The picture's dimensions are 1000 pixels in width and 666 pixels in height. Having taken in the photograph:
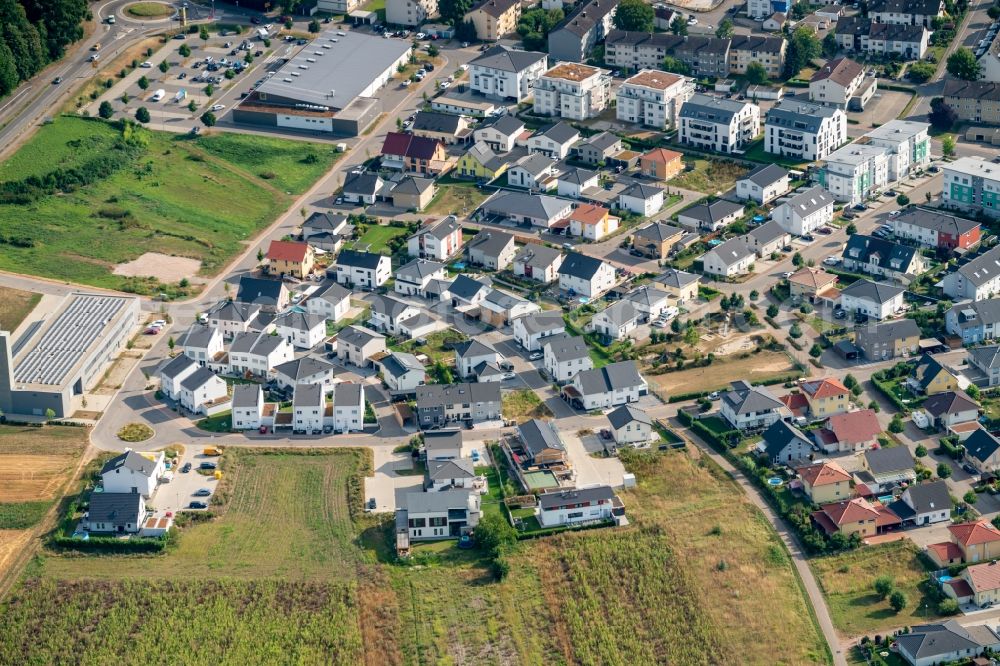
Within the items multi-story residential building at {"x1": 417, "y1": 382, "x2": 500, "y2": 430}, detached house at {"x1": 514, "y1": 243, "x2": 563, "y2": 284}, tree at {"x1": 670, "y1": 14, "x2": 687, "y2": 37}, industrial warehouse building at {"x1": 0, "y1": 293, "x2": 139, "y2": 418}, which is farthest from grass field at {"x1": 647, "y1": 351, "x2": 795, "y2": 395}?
tree at {"x1": 670, "y1": 14, "x2": 687, "y2": 37}

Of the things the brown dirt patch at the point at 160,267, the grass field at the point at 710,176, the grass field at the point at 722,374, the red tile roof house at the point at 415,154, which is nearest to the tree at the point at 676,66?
the grass field at the point at 710,176

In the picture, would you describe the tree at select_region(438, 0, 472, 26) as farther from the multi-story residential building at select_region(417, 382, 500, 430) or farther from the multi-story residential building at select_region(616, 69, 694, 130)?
the multi-story residential building at select_region(417, 382, 500, 430)

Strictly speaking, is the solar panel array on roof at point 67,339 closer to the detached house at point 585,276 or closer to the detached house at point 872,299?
the detached house at point 585,276

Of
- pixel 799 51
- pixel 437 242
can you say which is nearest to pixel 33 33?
pixel 437 242

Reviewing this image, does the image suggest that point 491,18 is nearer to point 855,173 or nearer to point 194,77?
point 194,77

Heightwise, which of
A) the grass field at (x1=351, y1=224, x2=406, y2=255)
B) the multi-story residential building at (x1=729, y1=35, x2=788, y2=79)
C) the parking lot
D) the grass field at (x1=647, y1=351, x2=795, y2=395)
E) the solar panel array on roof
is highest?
the multi-story residential building at (x1=729, y1=35, x2=788, y2=79)

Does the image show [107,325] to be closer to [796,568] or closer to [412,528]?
[412,528]
